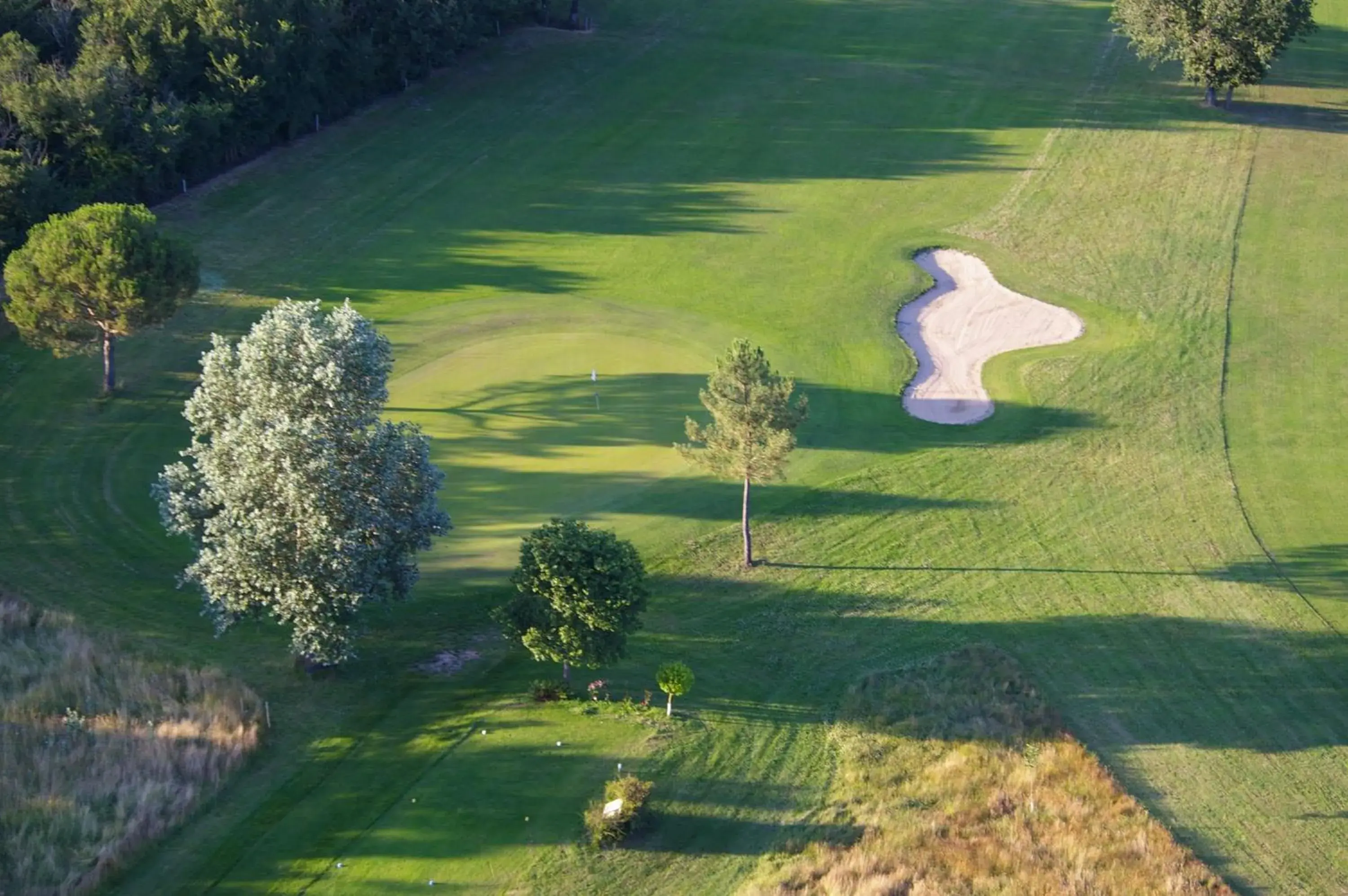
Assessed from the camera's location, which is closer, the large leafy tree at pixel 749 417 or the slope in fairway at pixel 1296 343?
the large leafy tree at pixel 749 417

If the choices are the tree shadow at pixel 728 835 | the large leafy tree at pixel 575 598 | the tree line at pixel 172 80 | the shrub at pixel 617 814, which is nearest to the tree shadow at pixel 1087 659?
the large leafy tree at pixel 575 598

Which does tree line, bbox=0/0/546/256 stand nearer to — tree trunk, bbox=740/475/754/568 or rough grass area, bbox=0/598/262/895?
rough grass area, bbox=0/598/262/895

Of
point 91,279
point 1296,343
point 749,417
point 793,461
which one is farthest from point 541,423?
point 1296,343

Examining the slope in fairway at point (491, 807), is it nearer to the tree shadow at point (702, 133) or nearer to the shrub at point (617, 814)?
the shrub at point (617, 814)

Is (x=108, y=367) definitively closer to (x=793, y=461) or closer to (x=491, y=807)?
(x=793, y=461)

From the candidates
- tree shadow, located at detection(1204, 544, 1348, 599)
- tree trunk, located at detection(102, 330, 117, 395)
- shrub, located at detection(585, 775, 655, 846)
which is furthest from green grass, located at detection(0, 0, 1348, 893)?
tree trunk, located at detection(102, 330, 117, 395)
